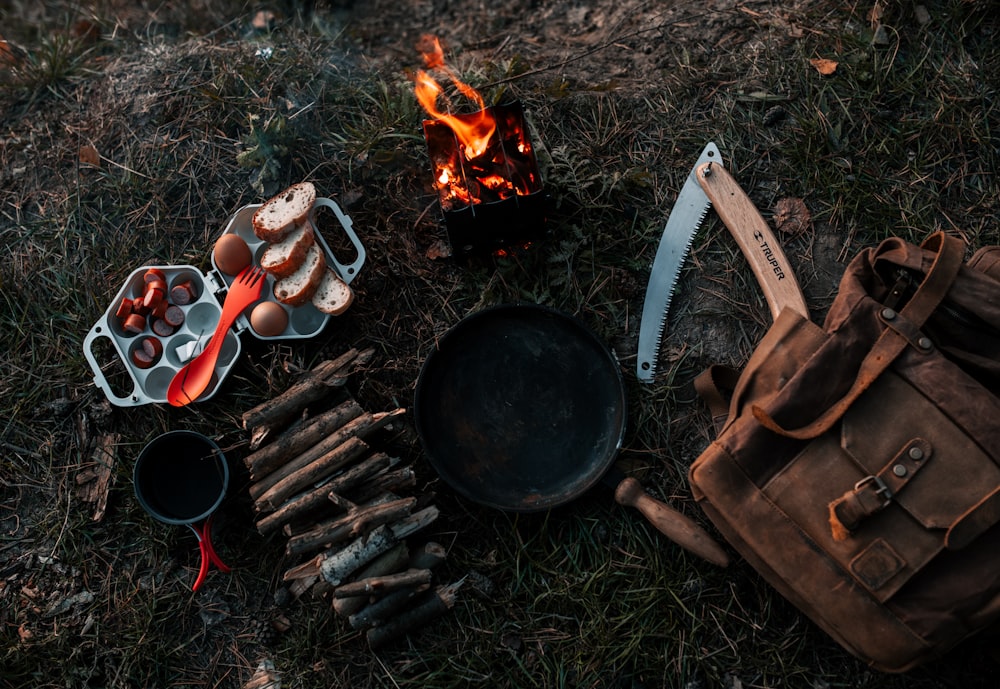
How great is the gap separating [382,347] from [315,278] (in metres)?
0.44

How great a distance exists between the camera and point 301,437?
120 inches

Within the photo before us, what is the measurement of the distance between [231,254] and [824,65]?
2.95m

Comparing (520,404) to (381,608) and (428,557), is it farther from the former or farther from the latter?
(381,608)

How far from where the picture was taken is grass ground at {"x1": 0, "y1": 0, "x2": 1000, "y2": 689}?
3.00 metres

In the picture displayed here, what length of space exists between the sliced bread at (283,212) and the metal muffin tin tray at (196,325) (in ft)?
0.32

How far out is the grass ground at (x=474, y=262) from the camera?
300 cm

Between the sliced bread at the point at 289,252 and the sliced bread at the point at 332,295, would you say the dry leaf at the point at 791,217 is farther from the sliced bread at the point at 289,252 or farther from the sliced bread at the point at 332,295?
the sliced bread at the point at 289,252

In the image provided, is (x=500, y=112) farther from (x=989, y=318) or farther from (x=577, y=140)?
(x=989, y=318)

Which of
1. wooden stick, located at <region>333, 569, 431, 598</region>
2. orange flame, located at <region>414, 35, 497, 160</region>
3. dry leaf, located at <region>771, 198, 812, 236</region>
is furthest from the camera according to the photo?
dry leaf, located at <region>771, 198, 812, 236</region>

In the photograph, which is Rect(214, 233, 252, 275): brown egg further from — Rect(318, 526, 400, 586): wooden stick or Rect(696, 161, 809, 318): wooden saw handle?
Rect(696, 161, 809, 318): wooden saw handle

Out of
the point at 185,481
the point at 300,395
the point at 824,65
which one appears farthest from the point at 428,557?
the point at 824,65

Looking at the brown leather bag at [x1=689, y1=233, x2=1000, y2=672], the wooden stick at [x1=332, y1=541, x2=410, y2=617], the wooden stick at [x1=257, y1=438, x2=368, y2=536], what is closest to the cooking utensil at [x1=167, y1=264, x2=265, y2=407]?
the wooden stick at [x1=257, y1=438, x2=368, y2=536]

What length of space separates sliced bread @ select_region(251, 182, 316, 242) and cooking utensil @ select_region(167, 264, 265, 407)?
0.91ft

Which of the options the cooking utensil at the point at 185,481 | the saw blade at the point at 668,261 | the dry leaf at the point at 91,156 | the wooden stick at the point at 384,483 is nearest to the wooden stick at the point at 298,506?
the wooden stick at the point at 384,483
